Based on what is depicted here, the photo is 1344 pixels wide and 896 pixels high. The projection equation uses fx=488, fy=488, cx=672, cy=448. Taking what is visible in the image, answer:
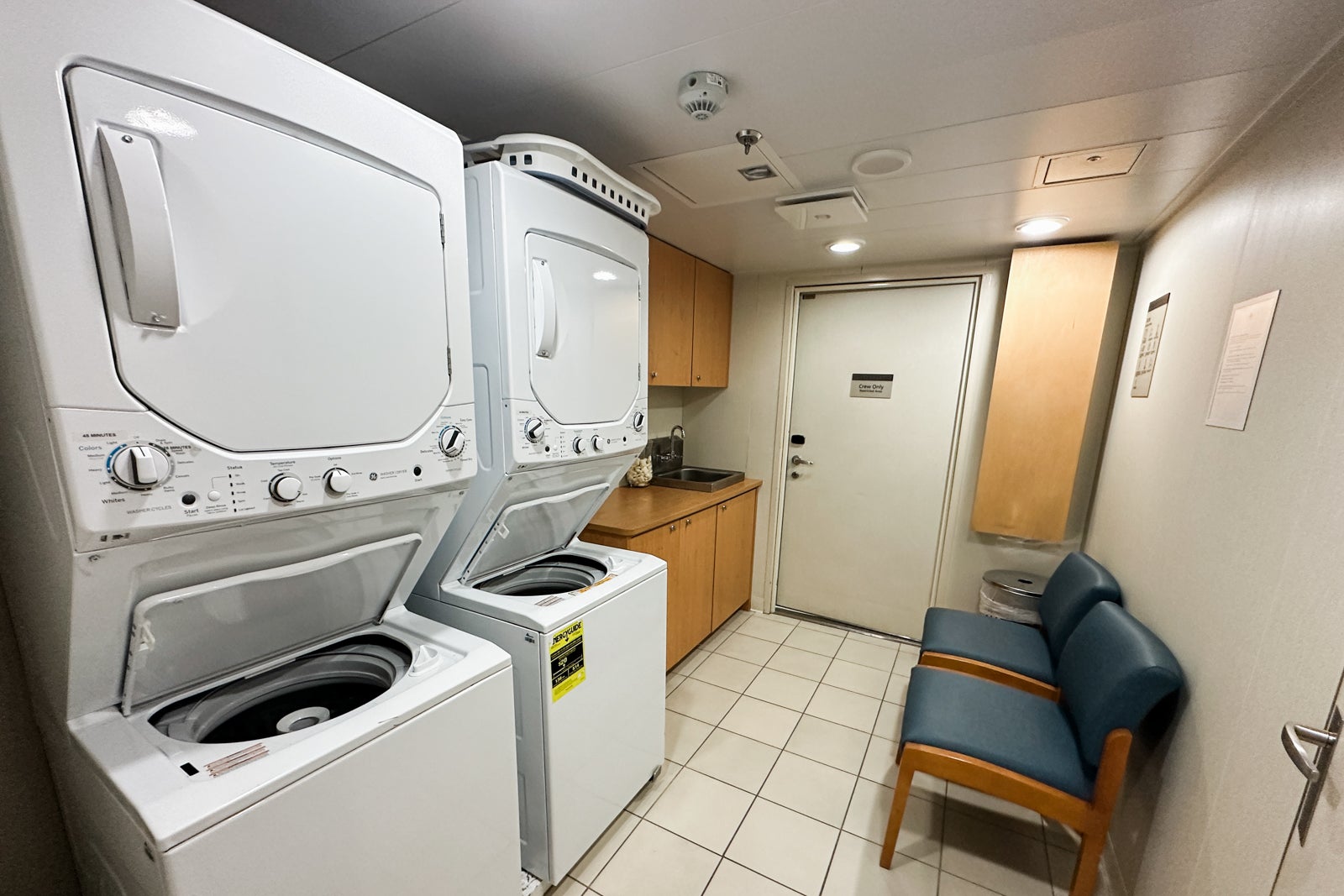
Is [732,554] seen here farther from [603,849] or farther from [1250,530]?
[1250,530]

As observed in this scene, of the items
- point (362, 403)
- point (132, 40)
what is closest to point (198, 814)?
point (362, 403)

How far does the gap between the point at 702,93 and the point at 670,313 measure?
1.39 meters

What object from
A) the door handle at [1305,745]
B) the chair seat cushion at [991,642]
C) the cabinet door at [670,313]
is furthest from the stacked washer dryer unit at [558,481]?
the door handle at [1305,745]

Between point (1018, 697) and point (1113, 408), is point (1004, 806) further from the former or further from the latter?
point (1113, 408)

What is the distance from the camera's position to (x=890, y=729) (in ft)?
7.39

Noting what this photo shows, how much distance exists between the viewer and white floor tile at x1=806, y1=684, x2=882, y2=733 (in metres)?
2.31

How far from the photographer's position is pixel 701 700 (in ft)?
7.96

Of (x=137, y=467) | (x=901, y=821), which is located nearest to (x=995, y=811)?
(x=901, y=821)

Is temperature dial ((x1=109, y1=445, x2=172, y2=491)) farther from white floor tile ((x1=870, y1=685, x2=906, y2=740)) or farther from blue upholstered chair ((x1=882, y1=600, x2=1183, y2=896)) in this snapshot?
white floor tile ((x1=870, y1=685, x2=906, y2=740))

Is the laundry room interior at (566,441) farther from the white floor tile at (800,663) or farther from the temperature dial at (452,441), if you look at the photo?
the white floor tile at (800,663)

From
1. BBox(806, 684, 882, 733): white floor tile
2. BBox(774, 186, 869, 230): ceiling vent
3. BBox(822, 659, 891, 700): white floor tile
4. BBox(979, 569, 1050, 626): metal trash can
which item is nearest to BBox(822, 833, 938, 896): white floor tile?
BBox(806, 684, 882, 733): white floor tile

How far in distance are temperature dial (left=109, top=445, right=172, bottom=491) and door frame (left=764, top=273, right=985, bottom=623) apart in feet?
9.66

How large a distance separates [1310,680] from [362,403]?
177 cm

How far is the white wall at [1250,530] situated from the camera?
892 mm
